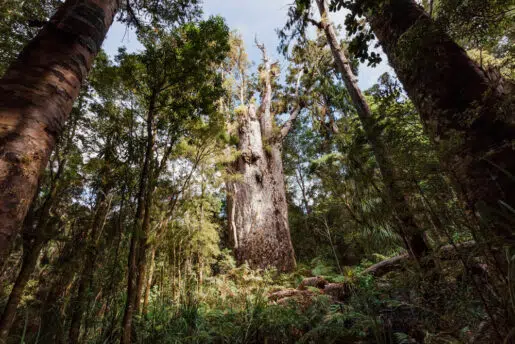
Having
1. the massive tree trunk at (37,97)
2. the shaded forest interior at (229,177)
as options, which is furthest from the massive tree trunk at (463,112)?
the massive tree trunk at (37,97)

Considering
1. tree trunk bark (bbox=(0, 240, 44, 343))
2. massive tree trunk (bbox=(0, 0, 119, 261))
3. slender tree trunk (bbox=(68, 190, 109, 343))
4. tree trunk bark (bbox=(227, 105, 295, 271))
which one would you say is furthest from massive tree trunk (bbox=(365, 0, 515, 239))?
tree trunk bark (bbox=(227, 105, 295, 271))

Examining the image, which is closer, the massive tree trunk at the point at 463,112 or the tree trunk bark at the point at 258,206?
the massive tree trunk at the point at 463,112

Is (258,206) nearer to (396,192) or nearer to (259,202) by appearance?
(259,202)

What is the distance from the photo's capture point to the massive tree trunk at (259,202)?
7289mm

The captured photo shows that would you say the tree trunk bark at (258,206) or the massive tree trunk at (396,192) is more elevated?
the tree trunk bark at (258,206)

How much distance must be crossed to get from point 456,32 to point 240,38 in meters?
11.6

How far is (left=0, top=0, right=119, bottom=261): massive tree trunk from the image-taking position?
3.30 feet

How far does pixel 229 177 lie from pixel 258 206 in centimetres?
171

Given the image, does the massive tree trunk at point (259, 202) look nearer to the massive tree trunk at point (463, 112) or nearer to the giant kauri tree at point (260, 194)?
the giant kauri tree at point (260, 194)

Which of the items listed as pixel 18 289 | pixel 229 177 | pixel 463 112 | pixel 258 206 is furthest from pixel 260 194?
pixel 463 112

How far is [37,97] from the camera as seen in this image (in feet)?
3.93

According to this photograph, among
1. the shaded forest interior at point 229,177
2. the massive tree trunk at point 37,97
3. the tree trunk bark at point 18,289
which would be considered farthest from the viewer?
the tree trunk bark at point 18,289

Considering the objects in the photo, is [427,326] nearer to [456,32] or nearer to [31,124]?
[456,32]

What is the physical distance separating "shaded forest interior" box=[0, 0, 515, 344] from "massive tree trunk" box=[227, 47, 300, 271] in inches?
6.0
